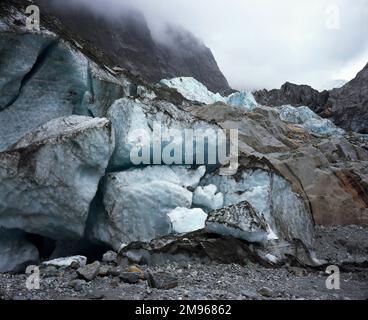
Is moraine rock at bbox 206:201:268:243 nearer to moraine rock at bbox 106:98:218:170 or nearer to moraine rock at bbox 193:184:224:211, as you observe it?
moraine rock at bbox 193:184:224:211

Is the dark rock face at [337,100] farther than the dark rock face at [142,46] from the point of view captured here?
No

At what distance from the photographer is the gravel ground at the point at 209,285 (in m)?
5.09

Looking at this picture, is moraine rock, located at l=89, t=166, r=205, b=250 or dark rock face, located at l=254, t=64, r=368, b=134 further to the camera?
dark rock face, located at l=254, t=64, r=368, b=134

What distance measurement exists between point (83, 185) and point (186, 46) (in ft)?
211

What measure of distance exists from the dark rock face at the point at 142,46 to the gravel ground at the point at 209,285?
4162 cm

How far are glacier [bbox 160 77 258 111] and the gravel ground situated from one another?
83.7 feet

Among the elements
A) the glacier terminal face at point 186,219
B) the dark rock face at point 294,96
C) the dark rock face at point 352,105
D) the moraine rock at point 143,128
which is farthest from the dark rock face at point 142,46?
the glacier terminal face at point 186,219

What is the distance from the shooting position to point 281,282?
6.26 metres

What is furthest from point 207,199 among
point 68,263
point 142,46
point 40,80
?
point 142,46

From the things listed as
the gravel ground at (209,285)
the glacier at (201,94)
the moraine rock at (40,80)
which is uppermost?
the glacier at (201,94)

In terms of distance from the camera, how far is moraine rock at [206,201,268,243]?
23.6ft

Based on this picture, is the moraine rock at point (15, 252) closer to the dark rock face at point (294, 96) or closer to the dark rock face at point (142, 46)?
the dark rock face at point (142, 46)

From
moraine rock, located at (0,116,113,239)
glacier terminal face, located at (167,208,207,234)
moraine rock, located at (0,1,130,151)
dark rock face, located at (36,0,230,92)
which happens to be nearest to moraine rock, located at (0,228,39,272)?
moraine rock, located at (0,116,113,239)
